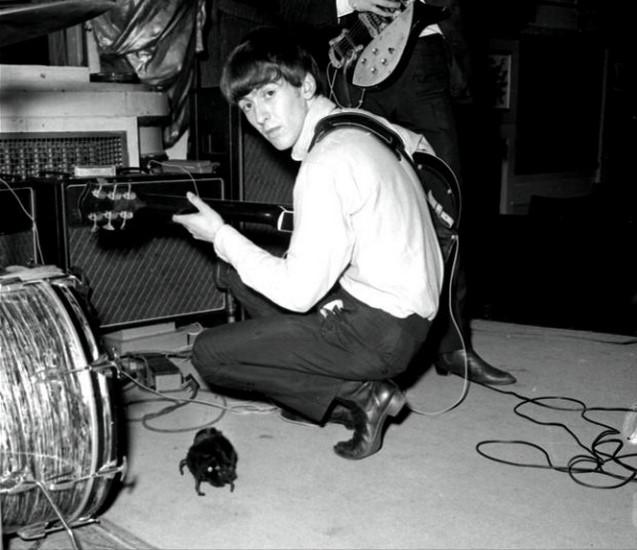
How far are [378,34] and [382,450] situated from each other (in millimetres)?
1401

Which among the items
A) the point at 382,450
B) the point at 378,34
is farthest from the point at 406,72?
the point at 382,450

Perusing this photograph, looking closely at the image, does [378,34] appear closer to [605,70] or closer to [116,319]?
[116,319]

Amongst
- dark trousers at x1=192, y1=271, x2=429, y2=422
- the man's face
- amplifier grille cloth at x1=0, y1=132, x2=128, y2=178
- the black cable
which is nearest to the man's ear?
the man's face

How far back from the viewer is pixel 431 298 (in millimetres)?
2223

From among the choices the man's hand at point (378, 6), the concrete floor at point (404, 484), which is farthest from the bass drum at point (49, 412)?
the man's hand at point (378, 6)

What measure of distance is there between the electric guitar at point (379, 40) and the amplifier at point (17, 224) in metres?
1.18

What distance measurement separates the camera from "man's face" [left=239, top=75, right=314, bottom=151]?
7.27 feet

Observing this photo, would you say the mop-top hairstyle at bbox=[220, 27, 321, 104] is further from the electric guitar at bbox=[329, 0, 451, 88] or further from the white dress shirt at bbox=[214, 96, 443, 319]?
the electric guitar at bbox=[329, 0, 451, 88]

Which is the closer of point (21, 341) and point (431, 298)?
point (21, 341)

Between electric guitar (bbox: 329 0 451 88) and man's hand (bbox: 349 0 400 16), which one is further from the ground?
man's hand (bbox: 349 0 400 16)

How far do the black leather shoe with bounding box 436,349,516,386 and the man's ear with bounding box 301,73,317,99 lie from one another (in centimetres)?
111

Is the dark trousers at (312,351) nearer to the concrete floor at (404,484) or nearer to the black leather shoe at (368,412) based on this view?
the black leather shoe at (368,412)

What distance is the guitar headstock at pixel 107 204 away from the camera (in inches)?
109

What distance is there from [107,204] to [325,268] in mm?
1071
